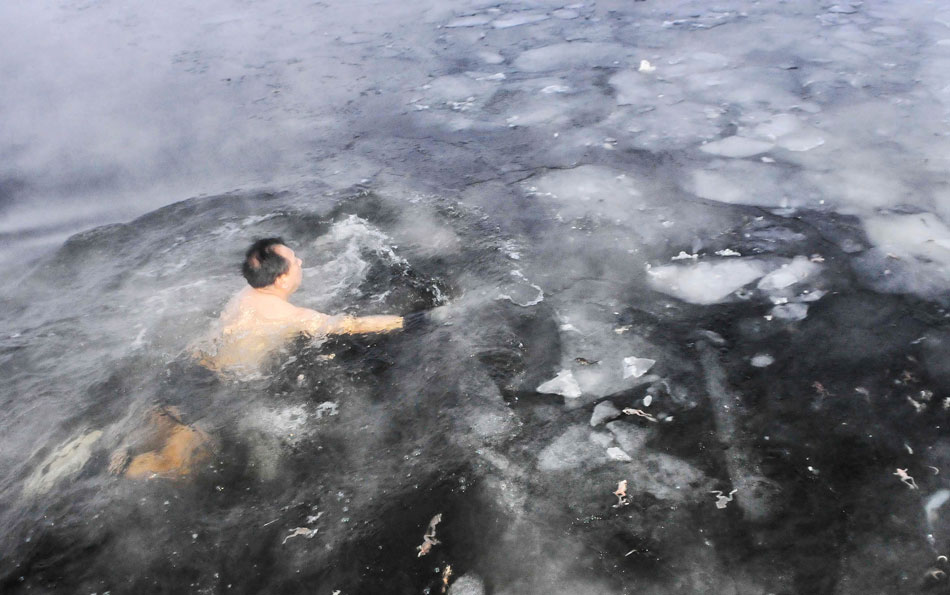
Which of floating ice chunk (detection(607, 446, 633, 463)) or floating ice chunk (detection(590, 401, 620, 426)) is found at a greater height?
floating ice chunk (detection(607, 446, 633, 463))

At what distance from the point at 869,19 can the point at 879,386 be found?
547 cm

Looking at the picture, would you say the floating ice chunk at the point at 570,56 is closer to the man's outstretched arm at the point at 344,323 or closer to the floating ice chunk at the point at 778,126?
the floating ice chunk at the point at 778,126

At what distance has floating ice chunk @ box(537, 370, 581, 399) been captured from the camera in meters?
3.30

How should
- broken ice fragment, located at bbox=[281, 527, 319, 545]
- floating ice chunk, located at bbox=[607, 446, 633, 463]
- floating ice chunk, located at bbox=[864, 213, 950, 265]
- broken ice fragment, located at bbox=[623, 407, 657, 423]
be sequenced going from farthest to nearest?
floating ice chunk, located at bbox=[864, 213, 950, 265] < broken ice fragment, located at bbox=[623, 407, 657, 423] < floating ice chunk, located at bbox=[607, 446, 633, 463] < broken ice fragment, located at bbox=[281, 527, 319, 545]

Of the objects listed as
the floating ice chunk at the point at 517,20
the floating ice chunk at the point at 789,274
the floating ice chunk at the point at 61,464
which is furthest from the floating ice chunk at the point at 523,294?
the floating ice chunk at the point at 517,20

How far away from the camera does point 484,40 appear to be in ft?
24.6

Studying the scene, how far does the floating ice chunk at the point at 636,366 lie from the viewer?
3.36m

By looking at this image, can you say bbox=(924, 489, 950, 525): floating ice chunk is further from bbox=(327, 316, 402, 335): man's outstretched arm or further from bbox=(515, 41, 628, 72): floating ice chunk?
bbox=(515, 41, 628, 72): floating ice chunk

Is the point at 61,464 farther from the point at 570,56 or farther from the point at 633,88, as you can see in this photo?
the point at 570,56

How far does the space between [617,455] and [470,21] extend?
21.4 ft

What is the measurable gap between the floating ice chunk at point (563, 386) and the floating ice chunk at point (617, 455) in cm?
37

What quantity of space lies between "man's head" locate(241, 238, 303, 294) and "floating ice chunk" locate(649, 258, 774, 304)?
6.87 ft

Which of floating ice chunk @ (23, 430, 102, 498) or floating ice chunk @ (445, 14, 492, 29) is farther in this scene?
floating ice chunk @ (445, 14, 492, 29)

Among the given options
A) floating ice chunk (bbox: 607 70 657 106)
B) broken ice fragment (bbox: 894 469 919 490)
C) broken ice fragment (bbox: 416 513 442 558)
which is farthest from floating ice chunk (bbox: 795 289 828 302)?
floating ice chunk (bbox: 607 70 657 106)
